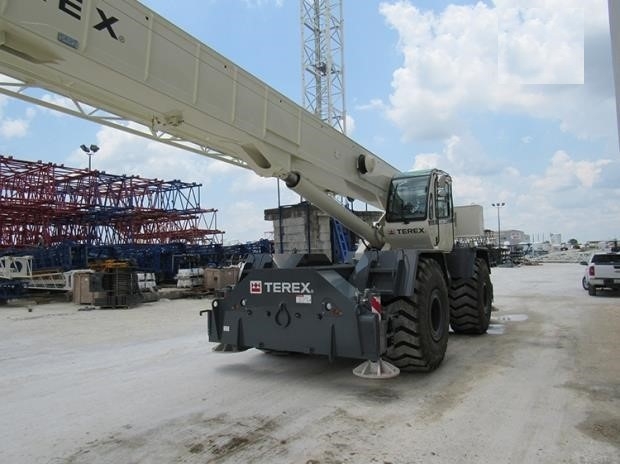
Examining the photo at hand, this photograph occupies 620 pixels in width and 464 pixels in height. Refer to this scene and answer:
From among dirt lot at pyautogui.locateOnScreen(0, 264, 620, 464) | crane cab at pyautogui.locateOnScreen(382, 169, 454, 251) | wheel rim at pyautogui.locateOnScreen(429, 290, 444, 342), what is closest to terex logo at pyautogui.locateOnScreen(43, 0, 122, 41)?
dirt lot at pyautogui.locateOnScreen(0, 264, 620, 464)

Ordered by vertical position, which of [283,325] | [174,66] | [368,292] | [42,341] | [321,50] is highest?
[321,50]

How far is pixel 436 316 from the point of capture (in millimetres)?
6922

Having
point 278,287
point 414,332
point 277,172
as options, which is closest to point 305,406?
point 278,287

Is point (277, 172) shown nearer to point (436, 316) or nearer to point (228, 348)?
point (228, 348)

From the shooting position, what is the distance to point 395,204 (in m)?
8.70

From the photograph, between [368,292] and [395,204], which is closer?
[368,292]

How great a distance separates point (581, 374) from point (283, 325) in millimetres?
4011

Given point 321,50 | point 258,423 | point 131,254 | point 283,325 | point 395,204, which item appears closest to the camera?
point 258,423

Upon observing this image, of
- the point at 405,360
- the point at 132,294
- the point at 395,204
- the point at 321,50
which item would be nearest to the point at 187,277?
the point at 132,294

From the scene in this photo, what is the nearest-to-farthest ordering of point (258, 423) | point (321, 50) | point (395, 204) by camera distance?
point (258, 423) → point (395, 204) → point (321, 50)

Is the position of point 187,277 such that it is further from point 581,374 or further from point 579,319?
point 581,374

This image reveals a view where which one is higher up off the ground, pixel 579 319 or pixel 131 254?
pixel 131 254

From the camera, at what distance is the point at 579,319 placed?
38.4 feet

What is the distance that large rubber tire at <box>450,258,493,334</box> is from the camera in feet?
29.8
